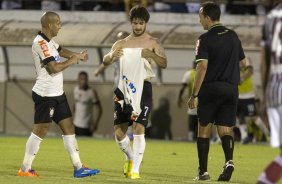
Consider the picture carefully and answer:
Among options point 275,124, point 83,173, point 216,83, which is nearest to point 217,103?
point 216,83

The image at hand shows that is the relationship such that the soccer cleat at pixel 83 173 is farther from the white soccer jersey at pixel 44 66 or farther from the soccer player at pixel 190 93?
the soccer player at pixel 190 93

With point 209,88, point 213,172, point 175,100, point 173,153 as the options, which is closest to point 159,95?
point 175,100

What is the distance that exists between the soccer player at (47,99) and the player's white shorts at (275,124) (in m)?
4.73

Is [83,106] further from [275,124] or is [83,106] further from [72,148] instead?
[275,124]

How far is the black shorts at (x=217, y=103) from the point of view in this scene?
43.9ft

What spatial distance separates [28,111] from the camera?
27.9 m

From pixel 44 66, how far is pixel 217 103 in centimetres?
225

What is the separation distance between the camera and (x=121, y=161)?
1727 cm

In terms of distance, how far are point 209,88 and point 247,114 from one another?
10.9 meters

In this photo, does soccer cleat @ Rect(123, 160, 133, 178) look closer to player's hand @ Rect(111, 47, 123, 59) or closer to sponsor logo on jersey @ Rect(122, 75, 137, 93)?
sponsor logo on jersey @ Rect(122, 75, 137, 93)

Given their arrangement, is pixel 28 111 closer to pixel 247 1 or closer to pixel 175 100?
pixel 175 100

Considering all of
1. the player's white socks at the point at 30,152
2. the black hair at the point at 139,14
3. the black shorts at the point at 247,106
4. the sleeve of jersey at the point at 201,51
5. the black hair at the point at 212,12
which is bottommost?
the black shorts at the point at 247,106

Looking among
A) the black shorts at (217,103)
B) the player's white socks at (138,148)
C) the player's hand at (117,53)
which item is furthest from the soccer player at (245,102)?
the player's white socks at (138,148)

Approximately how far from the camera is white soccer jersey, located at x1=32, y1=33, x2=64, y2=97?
43.2ft
